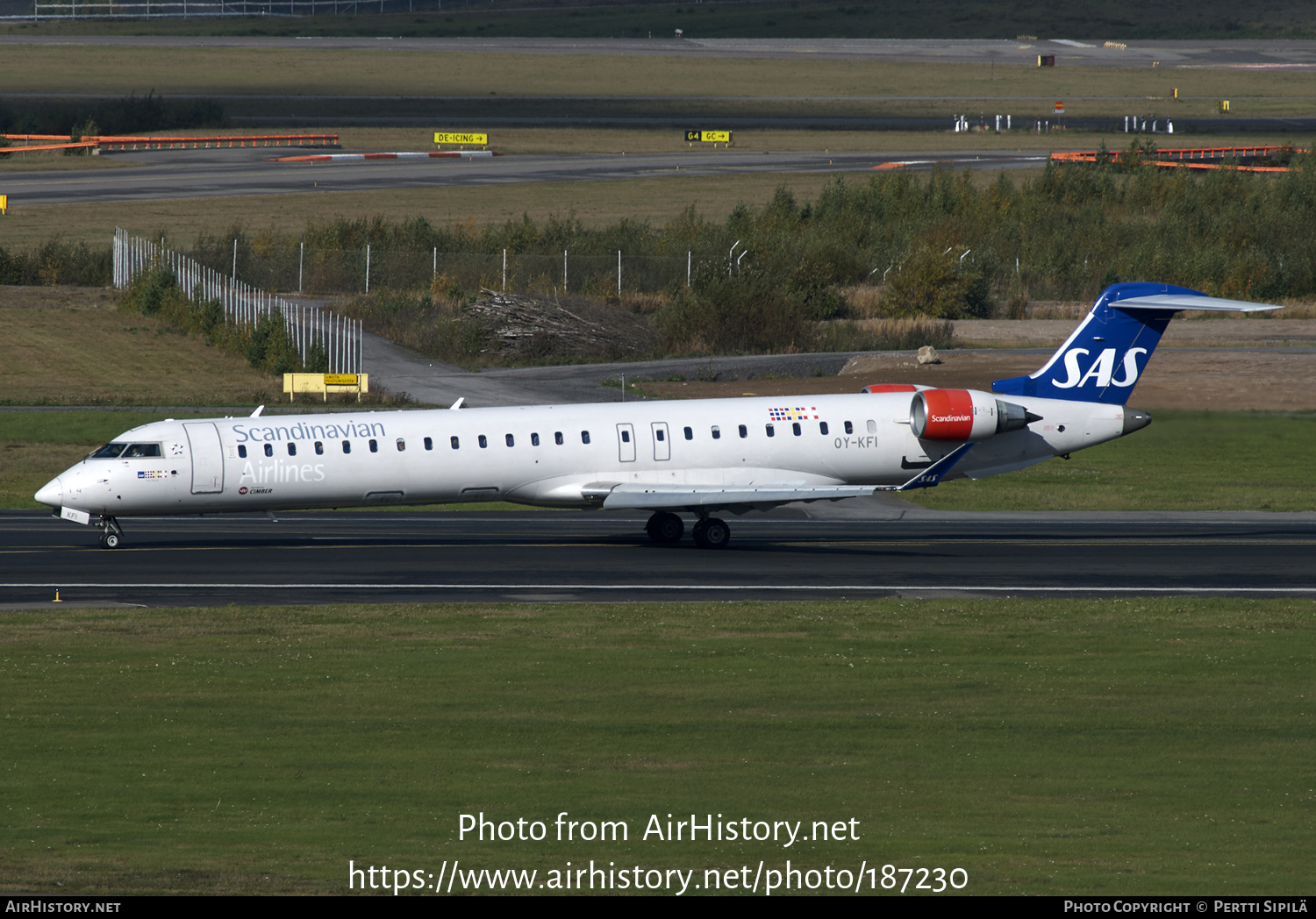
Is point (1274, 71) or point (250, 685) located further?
point (1274, 71)

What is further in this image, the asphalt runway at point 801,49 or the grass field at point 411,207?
the asphalt runway at point 801,49

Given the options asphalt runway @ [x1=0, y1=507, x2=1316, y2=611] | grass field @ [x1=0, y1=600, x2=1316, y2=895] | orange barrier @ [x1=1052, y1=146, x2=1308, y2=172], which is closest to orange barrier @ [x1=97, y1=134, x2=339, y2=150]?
orange barrier @ [x1=1052, y1=146, x2=1308, y2=172]

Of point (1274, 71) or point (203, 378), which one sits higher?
point (1274, 71)

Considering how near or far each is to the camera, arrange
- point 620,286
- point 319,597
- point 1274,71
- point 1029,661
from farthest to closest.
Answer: point 1274,71, point 620,286, point 319,597, point 1029,661

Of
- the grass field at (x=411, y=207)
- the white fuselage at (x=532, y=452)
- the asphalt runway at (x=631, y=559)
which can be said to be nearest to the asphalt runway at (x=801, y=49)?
the grass field at (x=411, y=207)

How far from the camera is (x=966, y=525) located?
40.7 m

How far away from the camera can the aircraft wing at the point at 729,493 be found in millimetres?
34719

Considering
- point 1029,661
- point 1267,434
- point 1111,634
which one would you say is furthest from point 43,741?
point 1267,434

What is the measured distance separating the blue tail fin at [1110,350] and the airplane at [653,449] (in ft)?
0.14

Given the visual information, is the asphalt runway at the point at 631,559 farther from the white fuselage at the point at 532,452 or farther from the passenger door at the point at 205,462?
the passenger door at the point at 205,462

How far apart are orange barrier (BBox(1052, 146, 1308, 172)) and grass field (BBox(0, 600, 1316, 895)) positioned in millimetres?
82144

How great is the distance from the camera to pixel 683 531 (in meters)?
37.1
